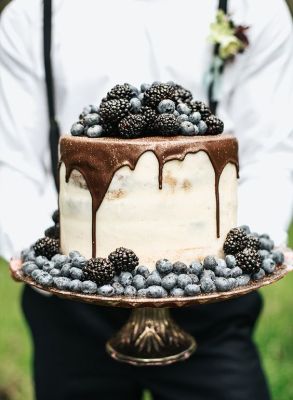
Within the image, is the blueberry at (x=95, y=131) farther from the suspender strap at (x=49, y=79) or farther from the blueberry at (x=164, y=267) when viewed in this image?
the suspender strap at (x=49, y=79)

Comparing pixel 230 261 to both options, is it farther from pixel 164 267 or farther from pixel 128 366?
pixel 128 366

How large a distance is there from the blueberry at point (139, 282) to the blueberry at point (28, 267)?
26cm

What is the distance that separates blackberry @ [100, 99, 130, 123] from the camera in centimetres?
175

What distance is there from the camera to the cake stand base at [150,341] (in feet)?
6.50

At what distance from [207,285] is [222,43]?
2.68 ft

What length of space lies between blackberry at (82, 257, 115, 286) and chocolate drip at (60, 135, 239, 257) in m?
0.12

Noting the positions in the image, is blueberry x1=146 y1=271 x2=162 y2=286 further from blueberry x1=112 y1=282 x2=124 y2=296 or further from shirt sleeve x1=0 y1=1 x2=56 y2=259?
shirt sleeve x1=0 y1=1 x2=56 y2=259

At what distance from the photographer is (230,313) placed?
2.38 meters

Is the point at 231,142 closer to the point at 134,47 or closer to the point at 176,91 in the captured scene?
the point at 176,91

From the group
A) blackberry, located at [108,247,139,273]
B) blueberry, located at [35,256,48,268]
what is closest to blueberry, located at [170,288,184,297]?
blackberry, located at [108,247,139,273]

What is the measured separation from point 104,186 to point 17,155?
0.71 m

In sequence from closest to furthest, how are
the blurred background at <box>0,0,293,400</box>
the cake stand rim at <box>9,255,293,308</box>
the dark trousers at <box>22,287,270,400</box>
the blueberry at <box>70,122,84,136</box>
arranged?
the cake stand rim at <box>9,255,293,308</box>, the blueberry at <box>70,122,84,136</box>, the dark trousers at <box>22,287,270,400</box>, the blurred background at <box>0,0,293,400</box>

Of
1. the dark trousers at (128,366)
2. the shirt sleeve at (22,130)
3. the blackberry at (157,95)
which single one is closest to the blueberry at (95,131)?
the blackberry at (157,95)

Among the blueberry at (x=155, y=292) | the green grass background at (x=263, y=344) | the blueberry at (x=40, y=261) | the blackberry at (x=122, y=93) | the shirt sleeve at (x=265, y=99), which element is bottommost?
the green grass background at (x=263, y=344)
